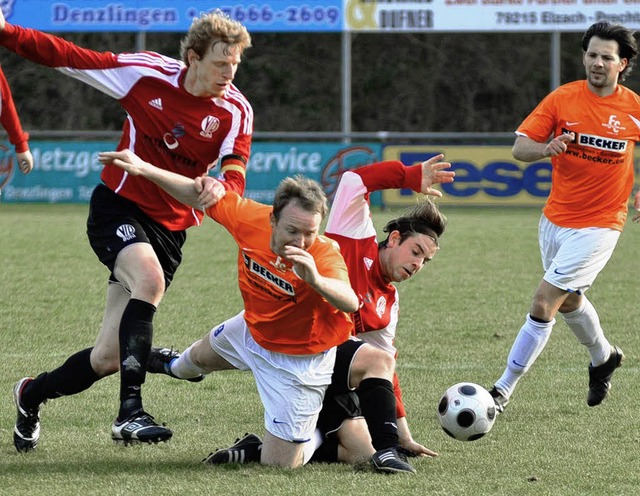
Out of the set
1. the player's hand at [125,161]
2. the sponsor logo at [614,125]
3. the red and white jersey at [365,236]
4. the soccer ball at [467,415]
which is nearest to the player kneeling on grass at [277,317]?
the player's hand at [125,161]

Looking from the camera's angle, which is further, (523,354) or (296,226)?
(523,354)

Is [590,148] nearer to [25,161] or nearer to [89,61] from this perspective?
[89,61]

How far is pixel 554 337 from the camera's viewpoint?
8.00 m

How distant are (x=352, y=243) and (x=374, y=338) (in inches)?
17.7

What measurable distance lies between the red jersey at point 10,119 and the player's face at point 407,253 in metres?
1.83

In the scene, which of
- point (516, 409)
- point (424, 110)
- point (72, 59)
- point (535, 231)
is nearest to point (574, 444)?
point (516, 409)

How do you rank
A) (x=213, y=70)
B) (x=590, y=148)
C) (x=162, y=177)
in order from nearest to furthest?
(x=162, y=177), (x=213, y=70), (x=590, y=148)

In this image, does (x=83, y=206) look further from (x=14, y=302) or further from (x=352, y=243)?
(x=352, y=243)

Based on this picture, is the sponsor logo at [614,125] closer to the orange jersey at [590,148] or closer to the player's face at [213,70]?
the orange jersey at [590,148]

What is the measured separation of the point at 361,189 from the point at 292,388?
932 millimetres

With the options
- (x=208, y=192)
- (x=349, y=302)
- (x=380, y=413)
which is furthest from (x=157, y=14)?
(x=349, y=302)

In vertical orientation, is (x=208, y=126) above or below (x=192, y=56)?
below

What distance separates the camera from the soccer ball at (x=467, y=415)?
194 inches

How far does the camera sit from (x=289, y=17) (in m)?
22.6
